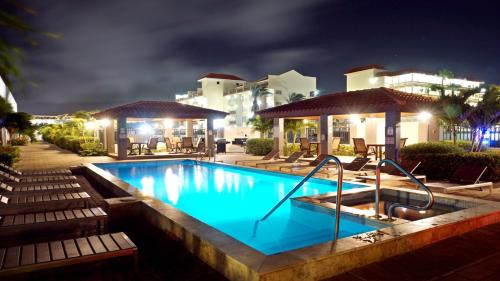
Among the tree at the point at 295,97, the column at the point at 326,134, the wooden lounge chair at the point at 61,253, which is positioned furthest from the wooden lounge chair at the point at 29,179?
the tree at the point at 295,97

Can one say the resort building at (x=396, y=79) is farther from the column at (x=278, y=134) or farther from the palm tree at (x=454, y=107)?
the palm tree at (x=454, y=107)

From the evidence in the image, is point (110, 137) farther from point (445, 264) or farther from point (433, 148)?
point (445, 264)

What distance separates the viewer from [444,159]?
1077 centimetres

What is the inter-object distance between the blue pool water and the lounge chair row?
1.75 meters

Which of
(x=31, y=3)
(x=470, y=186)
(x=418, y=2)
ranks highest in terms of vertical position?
(x=418, y=2)

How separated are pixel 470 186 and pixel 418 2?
34.0ft

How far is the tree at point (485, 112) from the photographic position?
11633 millimetres

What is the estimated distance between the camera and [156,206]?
6.03 meters

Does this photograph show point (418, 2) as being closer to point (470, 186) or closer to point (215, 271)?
point (470, 186)

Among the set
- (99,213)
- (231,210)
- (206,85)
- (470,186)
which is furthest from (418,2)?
(206,85)

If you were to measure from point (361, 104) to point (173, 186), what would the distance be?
753 cm

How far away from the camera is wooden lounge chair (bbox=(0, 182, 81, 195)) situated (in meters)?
6.69

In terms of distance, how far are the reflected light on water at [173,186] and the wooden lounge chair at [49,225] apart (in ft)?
12.8

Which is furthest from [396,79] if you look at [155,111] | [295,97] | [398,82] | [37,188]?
[37,188]
